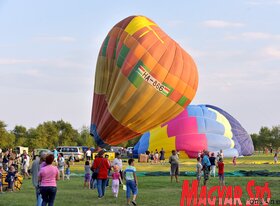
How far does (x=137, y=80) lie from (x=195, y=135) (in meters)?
20.7

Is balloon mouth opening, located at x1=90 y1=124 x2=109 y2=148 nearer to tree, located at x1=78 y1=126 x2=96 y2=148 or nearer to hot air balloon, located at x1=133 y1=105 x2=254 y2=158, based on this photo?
hot air balloon, located at x1=133 y1=105 x2=254 y2=158

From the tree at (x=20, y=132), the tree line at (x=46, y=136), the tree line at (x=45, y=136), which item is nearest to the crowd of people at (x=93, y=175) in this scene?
the tree line at (x=45, y=136)

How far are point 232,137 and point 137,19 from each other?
2458cm

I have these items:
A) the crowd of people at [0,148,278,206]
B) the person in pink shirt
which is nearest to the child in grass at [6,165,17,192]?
the crowd of people at [0,148,278,206]

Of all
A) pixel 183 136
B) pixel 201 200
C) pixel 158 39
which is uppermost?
pixel 158 39

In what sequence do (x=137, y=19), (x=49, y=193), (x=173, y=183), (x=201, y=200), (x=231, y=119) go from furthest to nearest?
(x=231, y=119), (x=137, y=19), (x=173, y=183), (x=201, y=200), (x=49, y=193)

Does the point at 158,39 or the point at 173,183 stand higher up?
the point at 158,39

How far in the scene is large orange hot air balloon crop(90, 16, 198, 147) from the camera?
33.8 m

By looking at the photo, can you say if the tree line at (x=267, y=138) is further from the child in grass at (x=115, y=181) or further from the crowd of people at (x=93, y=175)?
the child in grass at (x=115, y=181)

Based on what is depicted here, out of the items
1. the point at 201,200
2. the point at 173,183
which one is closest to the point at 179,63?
the point at 173,183

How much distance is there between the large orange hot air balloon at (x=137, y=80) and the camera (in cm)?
3381

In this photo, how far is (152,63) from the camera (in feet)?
111

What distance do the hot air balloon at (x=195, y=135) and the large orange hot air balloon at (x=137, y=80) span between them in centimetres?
1675

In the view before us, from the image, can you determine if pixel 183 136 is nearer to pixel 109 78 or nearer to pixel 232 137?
pixel 232 137
